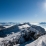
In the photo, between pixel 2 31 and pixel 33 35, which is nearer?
pixel 33 35

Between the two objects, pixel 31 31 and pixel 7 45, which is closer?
pixel 7 45

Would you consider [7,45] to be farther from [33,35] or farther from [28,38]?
[33,35]

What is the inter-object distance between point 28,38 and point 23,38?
140 centimetres

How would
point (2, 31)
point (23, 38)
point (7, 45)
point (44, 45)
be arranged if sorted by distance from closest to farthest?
point (44, 45) < point (7, 45) < point (23, 38) < point (2, 31)

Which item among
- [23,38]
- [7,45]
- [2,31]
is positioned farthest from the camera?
[2,31]

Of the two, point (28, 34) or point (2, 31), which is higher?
point (28, 34)

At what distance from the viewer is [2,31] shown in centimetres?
5400

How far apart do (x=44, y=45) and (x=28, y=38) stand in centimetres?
970

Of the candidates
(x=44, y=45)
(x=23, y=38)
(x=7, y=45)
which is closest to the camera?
(x=44, y=45)

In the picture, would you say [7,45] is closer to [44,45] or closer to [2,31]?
[44,45]

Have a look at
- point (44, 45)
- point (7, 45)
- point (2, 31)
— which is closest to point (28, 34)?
point (7, 45)

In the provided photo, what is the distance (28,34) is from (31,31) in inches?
47.2

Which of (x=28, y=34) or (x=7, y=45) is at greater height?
(x=28, y=34)

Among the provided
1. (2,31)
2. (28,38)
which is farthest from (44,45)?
(2,31)
